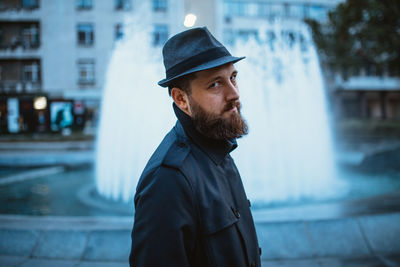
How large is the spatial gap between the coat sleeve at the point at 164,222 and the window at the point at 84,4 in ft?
96.5

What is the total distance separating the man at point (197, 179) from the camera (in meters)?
1.11

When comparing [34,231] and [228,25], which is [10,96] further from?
[34,231]

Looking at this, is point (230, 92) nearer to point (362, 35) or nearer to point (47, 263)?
point (47, 263)

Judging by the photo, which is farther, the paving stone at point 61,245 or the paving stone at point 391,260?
the paving stone at point 61,245

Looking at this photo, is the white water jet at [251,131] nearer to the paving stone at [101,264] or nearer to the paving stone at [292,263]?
the paving stone at [292,263]

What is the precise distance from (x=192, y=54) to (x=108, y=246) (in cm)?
261

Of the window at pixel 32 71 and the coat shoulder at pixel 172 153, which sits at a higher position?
the window at pixel 32 71

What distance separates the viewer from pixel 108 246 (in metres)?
3.20

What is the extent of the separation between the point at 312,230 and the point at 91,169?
30.7ft

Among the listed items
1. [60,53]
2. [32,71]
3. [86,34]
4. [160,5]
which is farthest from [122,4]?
[32,71]

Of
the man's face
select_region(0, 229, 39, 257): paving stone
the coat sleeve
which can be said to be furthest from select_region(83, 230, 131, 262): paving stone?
the man's face

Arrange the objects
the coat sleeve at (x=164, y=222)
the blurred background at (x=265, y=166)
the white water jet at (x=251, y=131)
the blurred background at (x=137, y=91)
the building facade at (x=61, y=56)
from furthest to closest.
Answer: the building facade at (x=61, y=56) < the blurred background at (x=137, y=91) < the white water jet at (x=251, y=131) < the blurred background at (x=265, y=166) < the coat sleeve at (x=164, y=222)

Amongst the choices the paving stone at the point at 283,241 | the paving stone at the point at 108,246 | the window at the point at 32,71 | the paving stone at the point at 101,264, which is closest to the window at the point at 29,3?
the window at the point at 32,71

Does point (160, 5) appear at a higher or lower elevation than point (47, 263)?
higher
